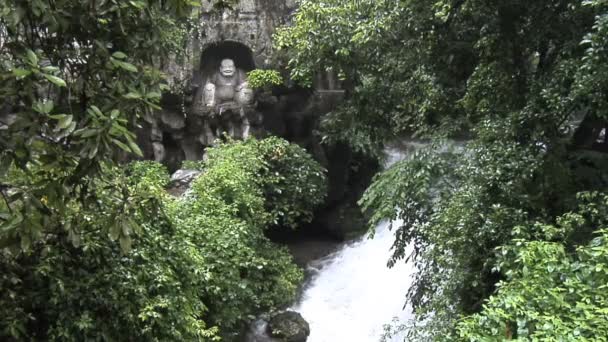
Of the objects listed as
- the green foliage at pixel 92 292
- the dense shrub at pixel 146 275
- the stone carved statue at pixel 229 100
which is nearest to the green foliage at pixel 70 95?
the dense shrub at pixel 146 275

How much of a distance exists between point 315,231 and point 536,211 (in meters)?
7.82

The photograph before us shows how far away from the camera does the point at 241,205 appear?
7.67 metres

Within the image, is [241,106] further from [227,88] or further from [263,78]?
[263,78]

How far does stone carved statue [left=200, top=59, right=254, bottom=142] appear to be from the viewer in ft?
37.9

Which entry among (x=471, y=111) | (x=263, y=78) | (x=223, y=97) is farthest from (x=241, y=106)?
(x=471, y=111)

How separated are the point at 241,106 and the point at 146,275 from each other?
23.4 ft

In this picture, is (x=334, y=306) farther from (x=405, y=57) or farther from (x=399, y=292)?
(x=405, y=57)

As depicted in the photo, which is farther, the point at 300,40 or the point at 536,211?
the point at 300,40

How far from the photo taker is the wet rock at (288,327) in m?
8.03

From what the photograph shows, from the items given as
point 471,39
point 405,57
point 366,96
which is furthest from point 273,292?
point 471,39

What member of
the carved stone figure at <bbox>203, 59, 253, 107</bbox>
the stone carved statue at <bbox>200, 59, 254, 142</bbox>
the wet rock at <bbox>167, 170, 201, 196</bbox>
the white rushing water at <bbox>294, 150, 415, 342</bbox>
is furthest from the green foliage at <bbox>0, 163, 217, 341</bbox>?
the carved stone figure at <bbox>203, 59, 253, 107</bbox>

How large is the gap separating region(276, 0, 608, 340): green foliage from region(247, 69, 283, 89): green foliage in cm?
330

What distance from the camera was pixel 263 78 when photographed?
10.9m

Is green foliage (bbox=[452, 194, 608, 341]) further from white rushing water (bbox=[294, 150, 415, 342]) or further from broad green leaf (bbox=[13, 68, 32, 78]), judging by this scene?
white rushing water (bbox=[294, 150, 415, 342])
